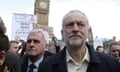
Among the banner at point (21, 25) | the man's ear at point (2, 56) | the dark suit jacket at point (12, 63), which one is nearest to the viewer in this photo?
the man's ear at point (2, 56)

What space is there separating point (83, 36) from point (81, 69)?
0.28m

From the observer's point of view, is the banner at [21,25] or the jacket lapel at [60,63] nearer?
the jacket lapel at [60,63]

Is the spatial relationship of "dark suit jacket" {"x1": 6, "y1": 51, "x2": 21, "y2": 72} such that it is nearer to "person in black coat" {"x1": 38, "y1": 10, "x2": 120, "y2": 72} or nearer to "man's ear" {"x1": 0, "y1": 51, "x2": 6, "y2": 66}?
"man's ear" {"x1": 0, "y1": 51, "x2": 6, "y2": 66}

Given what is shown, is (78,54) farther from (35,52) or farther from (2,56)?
(35,52)

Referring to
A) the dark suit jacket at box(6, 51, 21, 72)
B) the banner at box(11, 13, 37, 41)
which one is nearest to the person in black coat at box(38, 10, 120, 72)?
the dark suit jacket at box(6, 51, 21, 72)

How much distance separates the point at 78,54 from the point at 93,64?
0.51 feet

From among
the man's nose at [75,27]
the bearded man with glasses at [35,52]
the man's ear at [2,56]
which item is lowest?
the bearded man with glasses at [35,52]

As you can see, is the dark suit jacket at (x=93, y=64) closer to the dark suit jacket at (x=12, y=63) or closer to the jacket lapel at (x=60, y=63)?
the jacket lapel at (x=60, y=63)

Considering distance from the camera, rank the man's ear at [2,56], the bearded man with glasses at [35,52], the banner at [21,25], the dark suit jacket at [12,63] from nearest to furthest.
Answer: the man's ear at [2,56] < the dark suit jacket at [12,63] < the bearded man with glasses at [35,52] < the banner at [21,25]

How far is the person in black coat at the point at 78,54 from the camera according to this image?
2.99m

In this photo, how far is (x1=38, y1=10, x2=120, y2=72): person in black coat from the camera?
118 inches

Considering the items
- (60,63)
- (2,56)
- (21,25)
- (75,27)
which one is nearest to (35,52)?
(60,63)

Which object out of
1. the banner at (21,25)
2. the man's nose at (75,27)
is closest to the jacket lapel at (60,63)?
the man's nose at (75,27)

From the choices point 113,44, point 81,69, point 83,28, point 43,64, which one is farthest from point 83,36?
point 113,44
